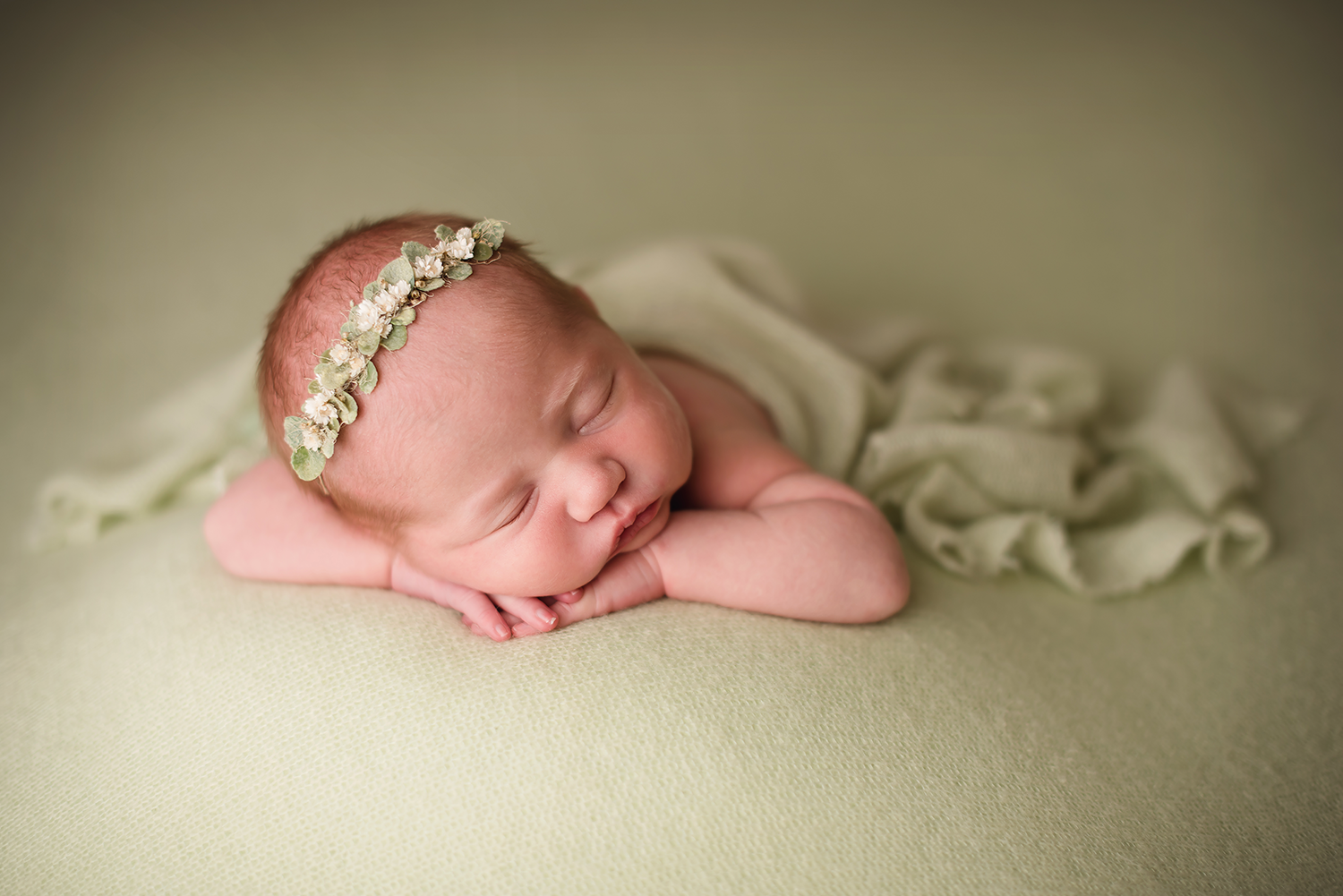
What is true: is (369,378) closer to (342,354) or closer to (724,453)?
(342,354)

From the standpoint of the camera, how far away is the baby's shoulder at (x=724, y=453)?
115 centimetres

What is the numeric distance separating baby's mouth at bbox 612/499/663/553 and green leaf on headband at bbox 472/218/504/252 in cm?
34

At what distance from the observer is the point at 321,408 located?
0.88m

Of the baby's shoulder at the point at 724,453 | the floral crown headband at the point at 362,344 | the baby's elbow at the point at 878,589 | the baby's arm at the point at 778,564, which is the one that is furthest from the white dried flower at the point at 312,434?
the baby's elbow at the point at 878,589

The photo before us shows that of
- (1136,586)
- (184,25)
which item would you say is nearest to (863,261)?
(1136,586)

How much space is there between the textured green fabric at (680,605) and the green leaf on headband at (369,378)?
0.87 ft

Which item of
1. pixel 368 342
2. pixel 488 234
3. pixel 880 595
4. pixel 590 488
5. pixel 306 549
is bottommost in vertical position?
pixel 306 549

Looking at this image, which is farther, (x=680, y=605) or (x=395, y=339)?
A: (x=680, y=605)

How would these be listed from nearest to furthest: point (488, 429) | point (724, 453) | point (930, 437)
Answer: point (488, 429)
point (724, 453)
point (930, 437)

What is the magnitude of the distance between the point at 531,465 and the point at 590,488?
0.07 m

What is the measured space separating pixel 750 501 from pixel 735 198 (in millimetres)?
1326

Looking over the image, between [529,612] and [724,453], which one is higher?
[724,453]

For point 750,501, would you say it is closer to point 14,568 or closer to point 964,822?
point 964,822

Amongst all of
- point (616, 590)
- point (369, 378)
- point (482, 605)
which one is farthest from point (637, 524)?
point (369, 378)
